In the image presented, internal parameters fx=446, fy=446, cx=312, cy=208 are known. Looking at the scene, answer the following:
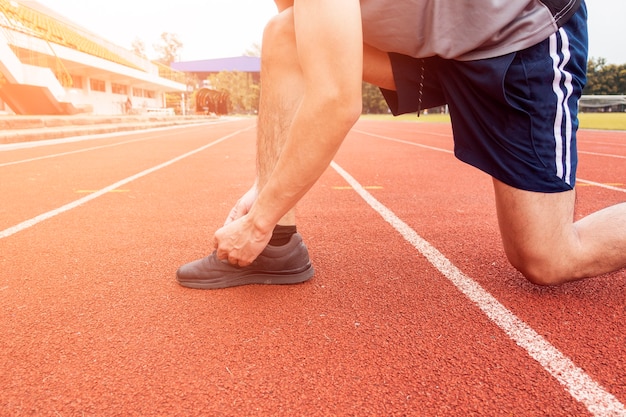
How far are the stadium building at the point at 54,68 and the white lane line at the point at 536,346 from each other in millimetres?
19268

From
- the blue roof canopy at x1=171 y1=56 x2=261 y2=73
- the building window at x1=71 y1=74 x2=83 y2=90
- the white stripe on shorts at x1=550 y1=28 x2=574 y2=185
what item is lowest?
the white stripe on shorts at x1=550 y1=28 x2=574 y2=185

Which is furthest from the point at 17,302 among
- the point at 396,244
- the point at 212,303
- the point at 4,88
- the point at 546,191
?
the point at 4,88

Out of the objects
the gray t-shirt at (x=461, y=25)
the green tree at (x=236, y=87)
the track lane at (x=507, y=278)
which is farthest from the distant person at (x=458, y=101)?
the green tree at (x=236, y=87)

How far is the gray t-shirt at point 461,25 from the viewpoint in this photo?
1396mm

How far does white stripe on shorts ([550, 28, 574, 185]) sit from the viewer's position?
59.9 inches

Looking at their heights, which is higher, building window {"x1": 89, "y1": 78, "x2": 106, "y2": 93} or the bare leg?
building window {"x1": 89, "y1": 78, "x2": 106, "y2": 93}

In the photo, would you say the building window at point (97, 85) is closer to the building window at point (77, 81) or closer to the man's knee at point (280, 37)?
the building window at point (77, 81)

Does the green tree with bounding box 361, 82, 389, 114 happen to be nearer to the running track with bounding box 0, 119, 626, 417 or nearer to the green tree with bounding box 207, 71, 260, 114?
the green tree with bounding box 207, 71, 260, 114

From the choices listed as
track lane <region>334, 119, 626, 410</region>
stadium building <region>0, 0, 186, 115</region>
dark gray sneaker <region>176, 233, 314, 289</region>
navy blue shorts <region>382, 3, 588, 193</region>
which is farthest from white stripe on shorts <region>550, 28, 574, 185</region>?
stadium building <region>0, 0, 186, 115</region>

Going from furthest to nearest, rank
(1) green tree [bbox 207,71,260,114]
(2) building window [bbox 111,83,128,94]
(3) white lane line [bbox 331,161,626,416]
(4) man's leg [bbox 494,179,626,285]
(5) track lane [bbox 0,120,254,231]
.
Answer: (1) green tree [bbox 207,71,260,114] < (2) building window [bbox 111,83,128,94] < (5) track lane [bbox 0,120,254,231] < (4) man's leg [bbox 494,179,626,285] < (3) white lane line [bbox 331,161,626,416]

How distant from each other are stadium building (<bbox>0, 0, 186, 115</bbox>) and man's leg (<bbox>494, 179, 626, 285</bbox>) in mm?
19549

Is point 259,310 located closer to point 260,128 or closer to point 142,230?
point 260,128

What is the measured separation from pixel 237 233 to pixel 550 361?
112 centimetres

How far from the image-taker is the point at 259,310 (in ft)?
5.57
